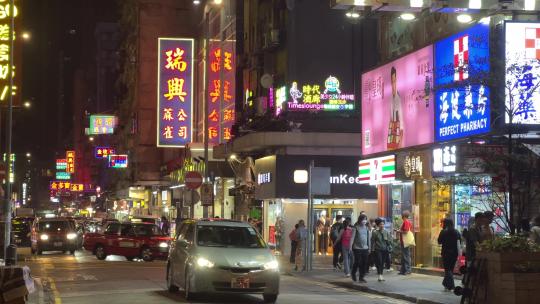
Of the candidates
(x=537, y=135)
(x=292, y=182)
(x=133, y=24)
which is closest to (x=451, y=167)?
(x=537, y=135)

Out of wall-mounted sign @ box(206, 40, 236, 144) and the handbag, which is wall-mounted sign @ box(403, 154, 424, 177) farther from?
wall-mounted sign @ box(206, 40, 236, 144)

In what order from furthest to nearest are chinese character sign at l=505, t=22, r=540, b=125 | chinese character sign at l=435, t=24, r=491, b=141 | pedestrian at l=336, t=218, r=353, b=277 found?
pedestrian at l=336, t=218, r=353, b=277 < chinese character sign at l=435, t=24, r=491, b=141 < chinese character sign at l=505, t=22, r=540, b=125

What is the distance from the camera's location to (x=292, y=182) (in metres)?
36.5

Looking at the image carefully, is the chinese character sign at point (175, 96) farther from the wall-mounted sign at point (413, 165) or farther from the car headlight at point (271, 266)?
the car headlight at point (271, 266)

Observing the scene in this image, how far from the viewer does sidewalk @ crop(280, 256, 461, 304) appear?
60.7 feet

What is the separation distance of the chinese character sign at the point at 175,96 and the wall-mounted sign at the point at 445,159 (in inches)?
1186

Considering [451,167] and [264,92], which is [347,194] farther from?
[451,167]

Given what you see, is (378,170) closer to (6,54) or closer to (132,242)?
(132,242)

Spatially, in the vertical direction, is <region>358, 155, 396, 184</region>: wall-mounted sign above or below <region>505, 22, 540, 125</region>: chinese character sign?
below

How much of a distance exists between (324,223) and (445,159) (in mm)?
14098

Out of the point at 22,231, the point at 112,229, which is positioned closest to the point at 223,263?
the point at 112,229

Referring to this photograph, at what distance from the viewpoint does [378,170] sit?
28.2 meters

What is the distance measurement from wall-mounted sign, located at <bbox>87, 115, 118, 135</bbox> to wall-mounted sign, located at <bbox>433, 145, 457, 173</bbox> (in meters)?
72.6

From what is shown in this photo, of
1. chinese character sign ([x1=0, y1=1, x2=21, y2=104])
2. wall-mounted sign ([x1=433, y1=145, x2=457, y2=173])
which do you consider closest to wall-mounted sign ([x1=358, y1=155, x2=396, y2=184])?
wall-mounted sign ([x1=433, y1=145, x2=457, y2=173])
